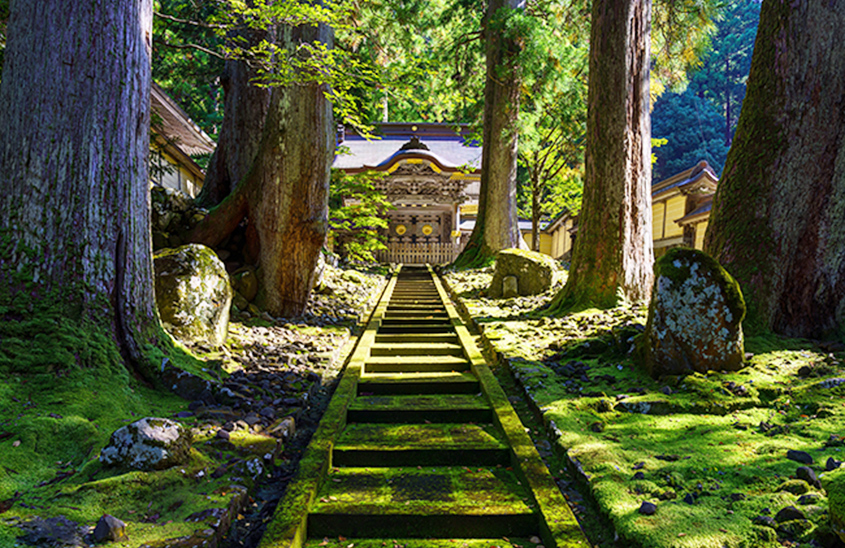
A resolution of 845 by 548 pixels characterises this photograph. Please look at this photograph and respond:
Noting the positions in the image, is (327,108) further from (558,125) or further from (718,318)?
(558,125)

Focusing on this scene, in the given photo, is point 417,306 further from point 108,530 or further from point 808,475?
point 108,530

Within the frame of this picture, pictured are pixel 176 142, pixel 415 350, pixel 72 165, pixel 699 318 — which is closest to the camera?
pixel 72 165

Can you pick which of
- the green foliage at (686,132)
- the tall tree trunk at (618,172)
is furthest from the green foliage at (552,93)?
the green foliage at (686,132)

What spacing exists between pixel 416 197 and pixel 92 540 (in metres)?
19.6

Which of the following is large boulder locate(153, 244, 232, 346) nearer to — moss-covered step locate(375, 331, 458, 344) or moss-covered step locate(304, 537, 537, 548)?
moss-covered step locate(375, 331, 458, 344)

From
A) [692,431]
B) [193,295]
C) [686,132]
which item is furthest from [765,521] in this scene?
[686,132]

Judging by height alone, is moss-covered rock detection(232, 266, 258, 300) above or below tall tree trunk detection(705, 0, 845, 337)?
below

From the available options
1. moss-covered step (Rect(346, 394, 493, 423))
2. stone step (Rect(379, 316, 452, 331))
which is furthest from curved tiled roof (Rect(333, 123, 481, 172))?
moss-covered step (Rect(346, 394, 493, 423))

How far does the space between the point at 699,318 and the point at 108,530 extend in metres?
4.11

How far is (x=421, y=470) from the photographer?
3322mm

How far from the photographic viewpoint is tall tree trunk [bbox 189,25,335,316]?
6.82m

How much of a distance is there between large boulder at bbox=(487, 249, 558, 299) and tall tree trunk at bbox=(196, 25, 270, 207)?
15.8ft

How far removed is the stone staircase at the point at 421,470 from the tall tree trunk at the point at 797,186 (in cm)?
277

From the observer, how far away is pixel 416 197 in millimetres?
21250
